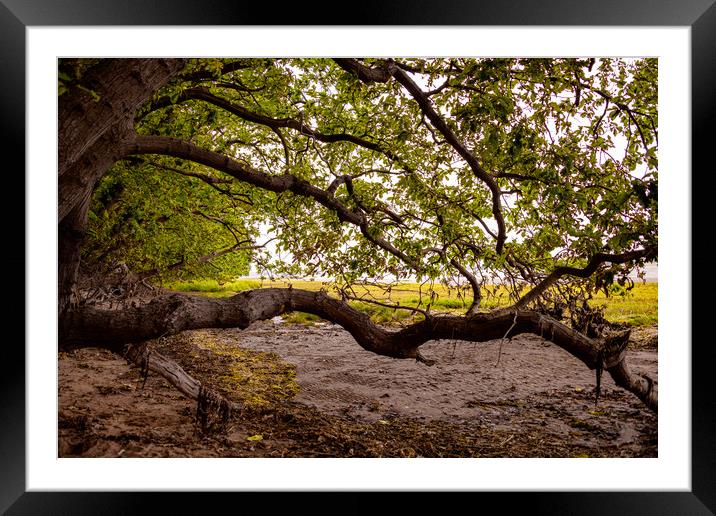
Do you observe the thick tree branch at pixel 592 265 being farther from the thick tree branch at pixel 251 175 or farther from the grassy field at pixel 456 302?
the thick tree branch at pixel 251 175

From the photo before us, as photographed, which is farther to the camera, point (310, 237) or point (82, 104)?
point (310, 237)

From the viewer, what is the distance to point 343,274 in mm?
3400

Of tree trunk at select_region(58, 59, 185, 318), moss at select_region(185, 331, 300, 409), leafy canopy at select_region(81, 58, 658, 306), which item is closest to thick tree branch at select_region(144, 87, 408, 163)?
leafy canopy at select_region(81, 58, 658, 306)

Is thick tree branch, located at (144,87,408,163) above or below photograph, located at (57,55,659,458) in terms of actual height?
above

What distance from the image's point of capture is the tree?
2.21 m

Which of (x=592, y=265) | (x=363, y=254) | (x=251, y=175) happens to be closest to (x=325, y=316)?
(x=363, y=254)

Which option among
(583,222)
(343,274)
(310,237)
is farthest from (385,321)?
(583,222)

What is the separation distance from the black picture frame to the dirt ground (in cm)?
122

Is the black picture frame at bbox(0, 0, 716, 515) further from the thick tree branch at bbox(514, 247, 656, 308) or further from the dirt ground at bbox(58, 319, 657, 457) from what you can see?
the dirt ground at bbox(58, 319, 657, 457)
